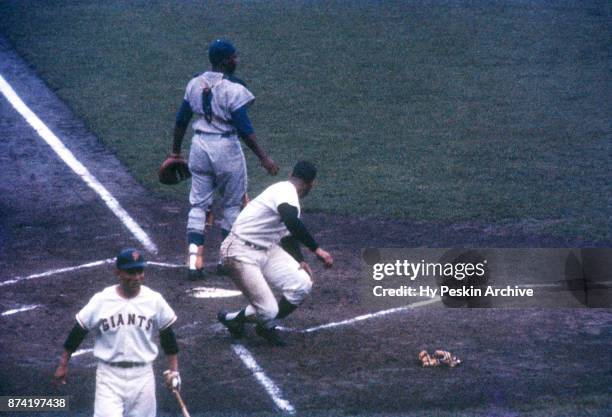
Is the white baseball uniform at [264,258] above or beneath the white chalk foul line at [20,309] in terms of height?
above

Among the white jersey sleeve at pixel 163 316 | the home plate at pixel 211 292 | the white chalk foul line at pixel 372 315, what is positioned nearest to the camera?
the white jersey sleeve at pixel 163 316

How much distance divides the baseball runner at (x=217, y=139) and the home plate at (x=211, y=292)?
24 cm

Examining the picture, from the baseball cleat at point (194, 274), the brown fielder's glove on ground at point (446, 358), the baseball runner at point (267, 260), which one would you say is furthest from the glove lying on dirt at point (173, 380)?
the baseball cleat at point (194, 274)

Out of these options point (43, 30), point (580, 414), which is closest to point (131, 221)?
point (580, 414)

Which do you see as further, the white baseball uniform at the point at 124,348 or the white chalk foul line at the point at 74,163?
the white chalk foul line at the point at 74,163

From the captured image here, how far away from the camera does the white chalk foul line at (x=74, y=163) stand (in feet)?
39.9

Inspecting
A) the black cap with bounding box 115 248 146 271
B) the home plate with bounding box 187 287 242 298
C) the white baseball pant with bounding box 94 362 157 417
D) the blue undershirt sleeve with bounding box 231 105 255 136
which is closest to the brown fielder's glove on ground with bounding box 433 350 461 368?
the home plate with bounding box 187 287 242 298

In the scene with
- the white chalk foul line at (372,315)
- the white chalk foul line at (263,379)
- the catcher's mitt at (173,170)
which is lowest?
the white chalk foul line at (263,379)

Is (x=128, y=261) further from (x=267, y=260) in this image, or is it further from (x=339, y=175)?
(x=339, y=175)

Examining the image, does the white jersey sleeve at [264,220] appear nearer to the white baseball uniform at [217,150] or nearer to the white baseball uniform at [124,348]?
the white baseball uniform at [217,150]

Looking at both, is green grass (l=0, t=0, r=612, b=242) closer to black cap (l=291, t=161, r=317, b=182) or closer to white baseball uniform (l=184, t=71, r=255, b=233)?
white baseball uniform (l=184, t=71, r=255, b=233)

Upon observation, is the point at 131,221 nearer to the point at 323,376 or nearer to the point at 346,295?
the point at 346,295

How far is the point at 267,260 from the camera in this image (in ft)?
30.2

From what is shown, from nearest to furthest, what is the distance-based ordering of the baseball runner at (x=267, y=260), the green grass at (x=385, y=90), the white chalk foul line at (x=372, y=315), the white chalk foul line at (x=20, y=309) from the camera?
the baseball runner at (x=267, y=260) < the white chalk foul line at (x=372, y=315) < the white chalk foul line at (x=20, y=309) < the green grass at (x=385, y=90)
